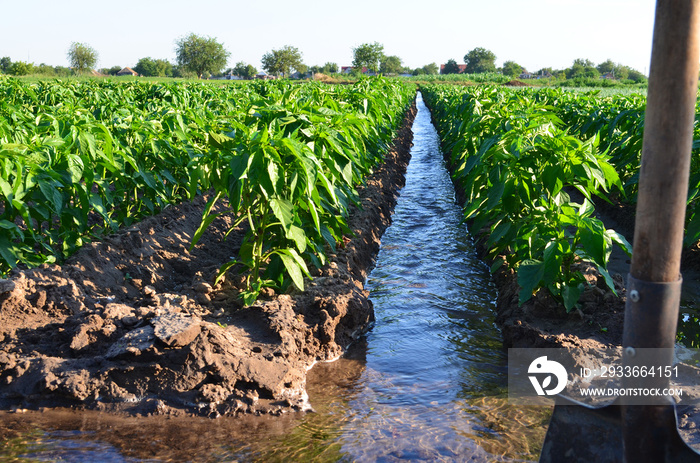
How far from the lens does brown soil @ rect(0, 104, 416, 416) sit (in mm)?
3207

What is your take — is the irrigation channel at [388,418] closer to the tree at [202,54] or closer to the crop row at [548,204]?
the crop row at [548,204]

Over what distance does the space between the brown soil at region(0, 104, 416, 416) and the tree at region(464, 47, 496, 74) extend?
116 meters

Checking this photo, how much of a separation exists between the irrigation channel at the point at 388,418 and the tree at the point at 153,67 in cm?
11047

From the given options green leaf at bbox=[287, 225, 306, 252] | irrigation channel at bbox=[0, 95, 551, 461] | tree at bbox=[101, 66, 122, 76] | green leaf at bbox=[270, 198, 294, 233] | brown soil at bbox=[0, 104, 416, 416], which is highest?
tree at bbox=[101, 66, 122, 76]

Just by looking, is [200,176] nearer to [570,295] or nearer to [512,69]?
[570,295]

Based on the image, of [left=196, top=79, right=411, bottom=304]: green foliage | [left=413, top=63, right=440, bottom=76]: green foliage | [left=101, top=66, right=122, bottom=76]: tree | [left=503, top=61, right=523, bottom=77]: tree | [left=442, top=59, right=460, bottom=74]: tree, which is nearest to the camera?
[left=196, top=79, right=411, bottom=304]: green foliage

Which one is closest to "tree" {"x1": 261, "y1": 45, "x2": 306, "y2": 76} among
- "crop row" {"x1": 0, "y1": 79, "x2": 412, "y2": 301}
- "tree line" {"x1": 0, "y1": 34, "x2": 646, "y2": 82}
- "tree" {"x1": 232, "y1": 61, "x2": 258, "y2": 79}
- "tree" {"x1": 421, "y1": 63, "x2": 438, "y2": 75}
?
"tree line" {"x1": 0, "y1": 34, "x2": 646, "y2": 82}

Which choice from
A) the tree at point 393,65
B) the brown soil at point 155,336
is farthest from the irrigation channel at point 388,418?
the tree at point 393,65

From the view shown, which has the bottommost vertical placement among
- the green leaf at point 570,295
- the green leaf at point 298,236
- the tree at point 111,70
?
the green leaf at point 570,295

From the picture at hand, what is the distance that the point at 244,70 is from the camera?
364 ft

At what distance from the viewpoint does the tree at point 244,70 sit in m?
110

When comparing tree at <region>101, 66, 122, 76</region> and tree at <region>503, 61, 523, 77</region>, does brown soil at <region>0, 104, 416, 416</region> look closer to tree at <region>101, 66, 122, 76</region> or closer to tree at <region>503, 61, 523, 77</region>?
tree at <region>503, 61, 523, 77</region>

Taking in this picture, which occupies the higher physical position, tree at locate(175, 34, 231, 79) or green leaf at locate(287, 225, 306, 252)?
tree at locate(175, 34, 231, 79)

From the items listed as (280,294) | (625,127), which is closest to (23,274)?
(280,294)
